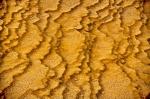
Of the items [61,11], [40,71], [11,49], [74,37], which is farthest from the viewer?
[61,11]

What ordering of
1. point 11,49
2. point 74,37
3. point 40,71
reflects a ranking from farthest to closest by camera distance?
point 74,37 < point 11,49 < point 40,71

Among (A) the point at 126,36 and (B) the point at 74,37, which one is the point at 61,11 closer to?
(B) the point at 74,37

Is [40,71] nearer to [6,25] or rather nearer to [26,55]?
[26,55]

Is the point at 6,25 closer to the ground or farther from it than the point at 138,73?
farther from it

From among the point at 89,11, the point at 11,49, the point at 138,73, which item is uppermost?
the point at 89,11

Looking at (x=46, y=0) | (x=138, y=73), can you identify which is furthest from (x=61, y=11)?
(x=138, y=73)

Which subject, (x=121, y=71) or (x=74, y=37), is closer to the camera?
(x=121, y=71)

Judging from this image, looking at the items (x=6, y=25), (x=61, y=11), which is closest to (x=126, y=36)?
(x=61, y=11)
